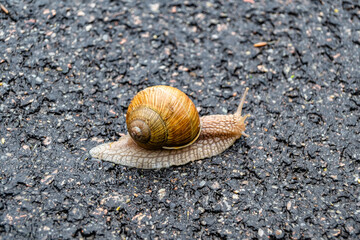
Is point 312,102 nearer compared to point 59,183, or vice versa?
point 59,183

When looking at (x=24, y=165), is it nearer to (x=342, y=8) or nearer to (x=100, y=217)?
(x=100, y=217)

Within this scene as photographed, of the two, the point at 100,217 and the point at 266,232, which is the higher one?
the point at 100,217

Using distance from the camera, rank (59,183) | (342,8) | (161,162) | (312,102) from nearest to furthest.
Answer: (59,183) → (161,162) → (312,102) → (342,8)

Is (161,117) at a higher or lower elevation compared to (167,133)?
higher

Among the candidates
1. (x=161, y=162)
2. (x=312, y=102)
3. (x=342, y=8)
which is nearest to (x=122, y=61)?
(x=161, y=162)
